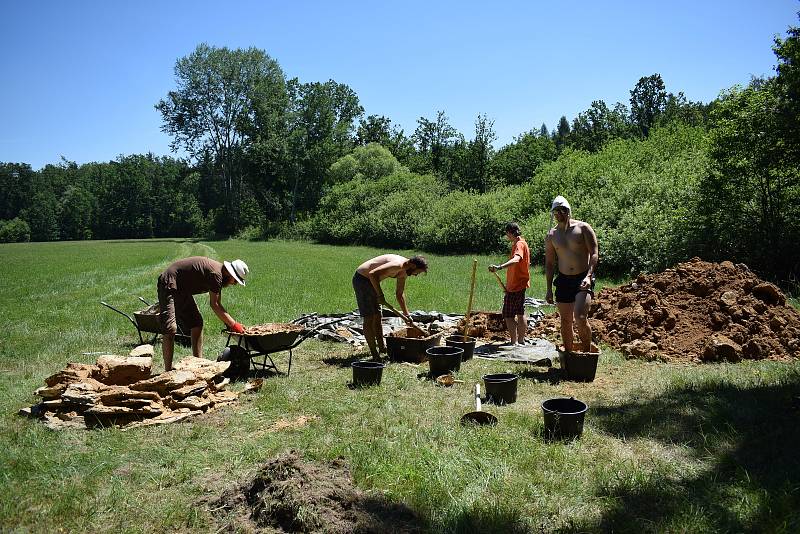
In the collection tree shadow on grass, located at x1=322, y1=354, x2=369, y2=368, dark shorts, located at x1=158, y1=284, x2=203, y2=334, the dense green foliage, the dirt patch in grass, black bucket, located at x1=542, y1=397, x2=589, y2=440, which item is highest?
the dense green foliage

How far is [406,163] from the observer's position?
6500 centimetres

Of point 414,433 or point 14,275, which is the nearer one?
point 414,433

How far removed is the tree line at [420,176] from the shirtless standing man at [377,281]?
10.8 m

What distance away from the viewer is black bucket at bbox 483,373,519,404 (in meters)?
6.32

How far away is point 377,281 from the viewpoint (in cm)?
809

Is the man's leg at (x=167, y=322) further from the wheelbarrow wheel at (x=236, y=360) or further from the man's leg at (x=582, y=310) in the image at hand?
the man's leg at (x=582, y=310)

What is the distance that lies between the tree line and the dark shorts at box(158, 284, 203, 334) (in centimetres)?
1349

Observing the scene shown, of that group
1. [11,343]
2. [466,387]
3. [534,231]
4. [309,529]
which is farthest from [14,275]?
[309,529]

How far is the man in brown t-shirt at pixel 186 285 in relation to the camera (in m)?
7.21

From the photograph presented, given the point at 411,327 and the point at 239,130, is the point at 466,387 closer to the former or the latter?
the point at 411,327

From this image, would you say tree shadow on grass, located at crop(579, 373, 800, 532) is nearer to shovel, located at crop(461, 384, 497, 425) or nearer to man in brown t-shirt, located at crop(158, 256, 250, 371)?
shovel, located at crop(461, 384, 497, 425)

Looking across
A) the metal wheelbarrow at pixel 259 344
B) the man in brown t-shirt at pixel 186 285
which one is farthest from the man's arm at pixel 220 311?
the metal wheelbarrow at pixel 259 344

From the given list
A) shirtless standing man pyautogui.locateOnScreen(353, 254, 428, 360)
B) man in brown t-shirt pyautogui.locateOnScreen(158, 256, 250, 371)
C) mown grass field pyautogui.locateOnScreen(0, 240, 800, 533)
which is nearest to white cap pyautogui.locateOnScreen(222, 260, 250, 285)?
man in brown t-shirt pyautogui.locateOnScreen(158, 256, 250, 371)

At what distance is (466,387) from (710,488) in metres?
3.39
